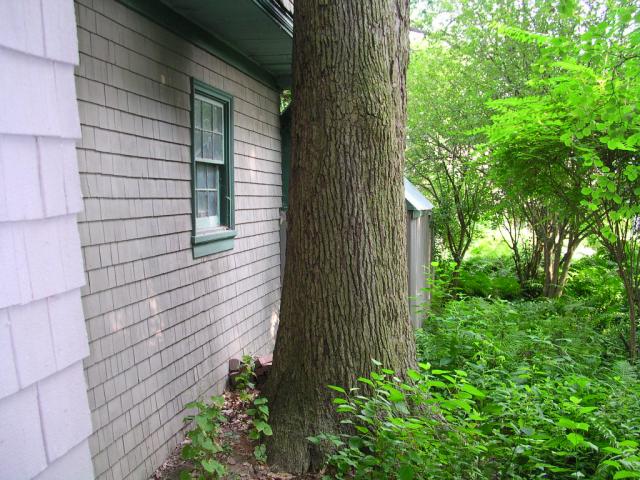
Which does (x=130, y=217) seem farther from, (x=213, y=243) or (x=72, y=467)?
(x=72, y=467)

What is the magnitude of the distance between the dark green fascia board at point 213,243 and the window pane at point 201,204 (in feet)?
0.87

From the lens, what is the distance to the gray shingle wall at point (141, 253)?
12.0 feet

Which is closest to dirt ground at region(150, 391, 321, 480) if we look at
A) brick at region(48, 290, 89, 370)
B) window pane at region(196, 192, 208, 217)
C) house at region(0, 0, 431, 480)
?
house at region(0, 0, 431, 480)

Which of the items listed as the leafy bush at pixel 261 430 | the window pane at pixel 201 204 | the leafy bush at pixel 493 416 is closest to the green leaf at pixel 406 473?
the leafy bush at pixel 493 416

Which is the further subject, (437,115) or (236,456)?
(437,115)

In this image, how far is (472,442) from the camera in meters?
3.26

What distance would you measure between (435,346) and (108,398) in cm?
360

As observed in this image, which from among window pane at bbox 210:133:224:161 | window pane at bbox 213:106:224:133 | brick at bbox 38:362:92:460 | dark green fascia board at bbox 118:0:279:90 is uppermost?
dark green fascia board at bbox 118:0:279:90

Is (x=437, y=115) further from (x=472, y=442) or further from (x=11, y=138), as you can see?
(x=11, y=138)

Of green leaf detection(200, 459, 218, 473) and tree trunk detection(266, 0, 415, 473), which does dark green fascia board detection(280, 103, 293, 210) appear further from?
green leaf detection(200, 459, 218, 473)

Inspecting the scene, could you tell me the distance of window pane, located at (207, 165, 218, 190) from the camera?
5.82 meters

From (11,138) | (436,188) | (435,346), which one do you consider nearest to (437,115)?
(436,188)

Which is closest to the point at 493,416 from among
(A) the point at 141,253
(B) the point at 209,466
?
(B) the point at 209,466

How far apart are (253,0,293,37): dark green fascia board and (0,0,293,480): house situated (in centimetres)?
2
